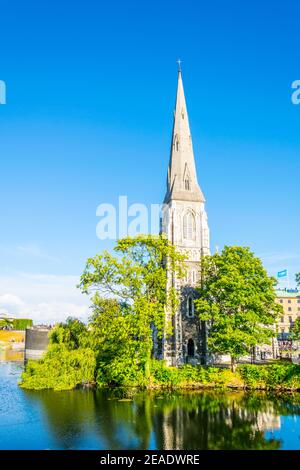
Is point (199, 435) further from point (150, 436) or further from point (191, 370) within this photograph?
point (191, 370)

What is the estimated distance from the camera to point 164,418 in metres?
26.6

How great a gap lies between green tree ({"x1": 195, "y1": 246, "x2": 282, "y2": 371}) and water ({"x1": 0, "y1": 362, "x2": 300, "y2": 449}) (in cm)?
513

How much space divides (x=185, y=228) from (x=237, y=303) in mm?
20069

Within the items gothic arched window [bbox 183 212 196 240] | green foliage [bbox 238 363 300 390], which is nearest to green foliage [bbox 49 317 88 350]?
green foliage [bbox 238 363 300 390]

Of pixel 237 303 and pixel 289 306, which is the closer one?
pixel 237 303

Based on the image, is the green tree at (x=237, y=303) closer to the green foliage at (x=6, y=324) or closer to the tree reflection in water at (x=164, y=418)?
the tree reflection in water at (x=164, y=418)

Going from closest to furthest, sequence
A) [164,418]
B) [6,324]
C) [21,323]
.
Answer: [164,418] < [21,323] < [6,324]

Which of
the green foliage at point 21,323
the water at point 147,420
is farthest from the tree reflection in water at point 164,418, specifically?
the green foliage at point 21,323

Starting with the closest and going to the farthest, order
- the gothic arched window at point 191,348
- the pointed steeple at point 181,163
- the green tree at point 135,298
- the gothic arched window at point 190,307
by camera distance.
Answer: the green tree at point 135,298 → the gothic arched window at point 191,348 → the gothic arched window at point 190,307 → the pointed steeple at point 181,163

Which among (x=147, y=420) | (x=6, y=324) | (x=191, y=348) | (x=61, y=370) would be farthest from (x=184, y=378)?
(x=6, y=324)

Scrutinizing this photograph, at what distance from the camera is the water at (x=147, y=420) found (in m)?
21.4

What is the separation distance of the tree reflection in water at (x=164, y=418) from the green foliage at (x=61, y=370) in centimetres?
211

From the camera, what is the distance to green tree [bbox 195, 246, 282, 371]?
39531 millimetres

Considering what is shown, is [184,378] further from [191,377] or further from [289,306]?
[289,306]
